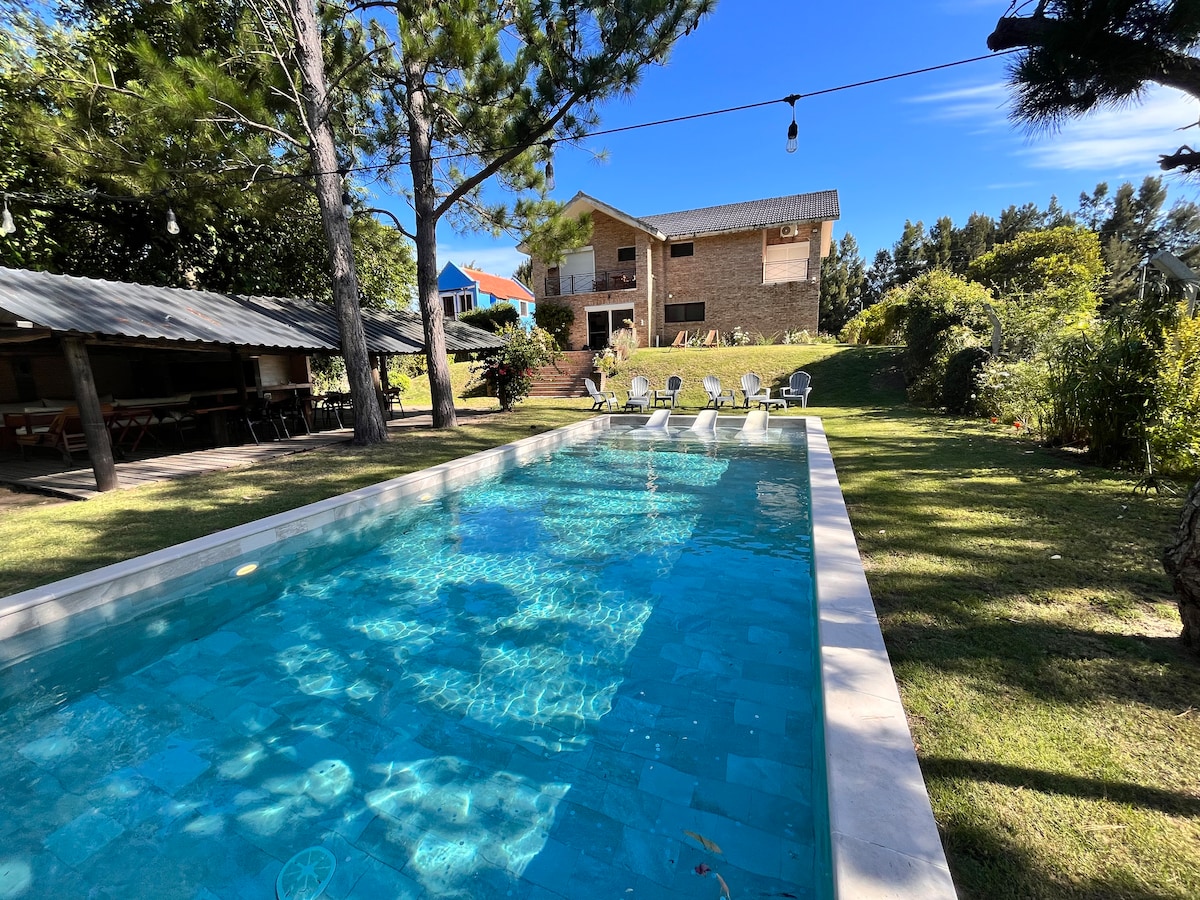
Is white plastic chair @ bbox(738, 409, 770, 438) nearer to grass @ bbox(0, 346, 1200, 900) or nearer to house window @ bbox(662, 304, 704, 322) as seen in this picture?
grass @ bbox(0, 346, 1200, 900)

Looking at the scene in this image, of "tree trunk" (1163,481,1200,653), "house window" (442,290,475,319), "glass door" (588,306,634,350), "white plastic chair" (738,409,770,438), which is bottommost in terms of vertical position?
"white plastic chair" (738,409,770,438)

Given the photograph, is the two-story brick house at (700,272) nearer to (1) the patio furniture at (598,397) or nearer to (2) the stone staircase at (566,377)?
(2) the stone staircase at (566,377)

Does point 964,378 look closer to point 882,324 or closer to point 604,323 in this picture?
point 882,324

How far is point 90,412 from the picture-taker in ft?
22.3

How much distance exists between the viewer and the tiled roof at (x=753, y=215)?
22.2 meters

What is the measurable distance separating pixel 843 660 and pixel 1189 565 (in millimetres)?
1570

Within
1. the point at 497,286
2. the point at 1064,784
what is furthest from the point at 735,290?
the point at 1064,784

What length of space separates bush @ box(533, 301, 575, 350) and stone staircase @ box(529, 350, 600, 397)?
4.72 meters

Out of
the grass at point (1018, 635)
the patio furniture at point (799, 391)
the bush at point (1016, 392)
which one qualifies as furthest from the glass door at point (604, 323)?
the grass at point (1018, 635)

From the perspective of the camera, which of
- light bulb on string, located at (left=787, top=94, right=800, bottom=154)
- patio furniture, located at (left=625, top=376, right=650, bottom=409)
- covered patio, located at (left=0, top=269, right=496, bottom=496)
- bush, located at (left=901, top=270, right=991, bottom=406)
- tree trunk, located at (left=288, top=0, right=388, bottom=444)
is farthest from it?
patio furniture, located at (left=625, top=376, right=650, bottom=409)

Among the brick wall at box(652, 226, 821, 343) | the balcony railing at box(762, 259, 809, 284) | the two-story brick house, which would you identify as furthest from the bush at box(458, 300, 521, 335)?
the balcony railing at box(762, 259, 809, 284)

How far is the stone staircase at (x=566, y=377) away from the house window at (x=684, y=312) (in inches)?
265

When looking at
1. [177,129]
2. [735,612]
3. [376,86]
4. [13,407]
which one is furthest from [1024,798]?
[13,407]

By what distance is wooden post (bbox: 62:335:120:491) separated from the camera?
263 inches
